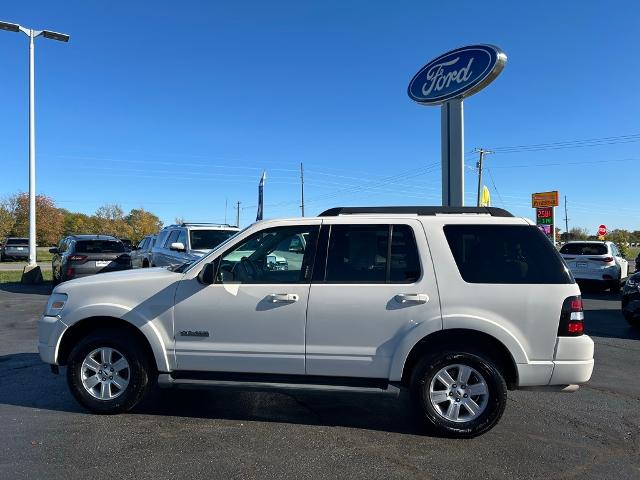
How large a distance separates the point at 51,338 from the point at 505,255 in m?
4.19

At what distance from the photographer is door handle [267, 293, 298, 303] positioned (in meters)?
4.48

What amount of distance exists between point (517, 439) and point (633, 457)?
84 centimetres

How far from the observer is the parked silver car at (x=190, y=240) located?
11.9m

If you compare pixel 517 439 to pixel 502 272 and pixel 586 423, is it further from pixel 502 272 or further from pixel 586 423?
pixel 502 272

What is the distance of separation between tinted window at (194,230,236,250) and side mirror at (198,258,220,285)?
24.7ft

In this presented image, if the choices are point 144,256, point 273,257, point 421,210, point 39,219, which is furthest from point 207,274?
point 39,219

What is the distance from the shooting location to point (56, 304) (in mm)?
4910

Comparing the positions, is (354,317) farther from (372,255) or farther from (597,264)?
(597,264)

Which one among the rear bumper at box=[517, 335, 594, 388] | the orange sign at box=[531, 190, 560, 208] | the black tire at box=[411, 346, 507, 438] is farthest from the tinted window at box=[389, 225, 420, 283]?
the orange sign at box=[531, 190, 560, 208]

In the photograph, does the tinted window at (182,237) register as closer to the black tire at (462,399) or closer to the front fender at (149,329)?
the front fender at (149,329)

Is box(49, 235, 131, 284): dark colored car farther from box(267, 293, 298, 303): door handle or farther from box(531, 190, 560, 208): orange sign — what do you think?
box(531, 190, 560, 208): orange sign

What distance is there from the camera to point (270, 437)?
14.3ft

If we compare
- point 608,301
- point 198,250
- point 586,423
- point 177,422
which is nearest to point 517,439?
point 586,423

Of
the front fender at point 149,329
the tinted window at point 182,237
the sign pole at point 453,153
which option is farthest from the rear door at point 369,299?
the sign pole at point 453,153
